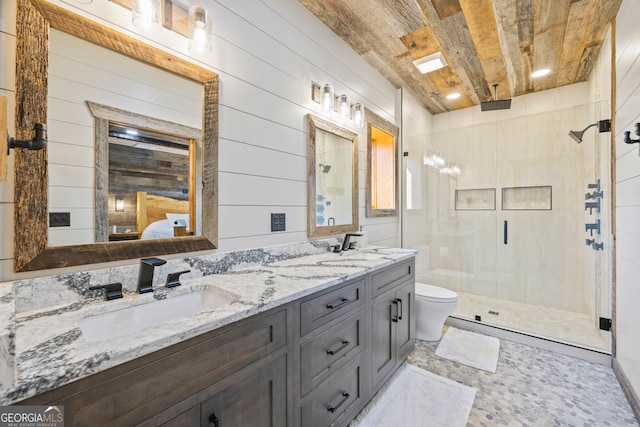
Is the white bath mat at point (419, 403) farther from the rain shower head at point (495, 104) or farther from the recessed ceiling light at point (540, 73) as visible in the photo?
the rain shower head at point (495, 104)

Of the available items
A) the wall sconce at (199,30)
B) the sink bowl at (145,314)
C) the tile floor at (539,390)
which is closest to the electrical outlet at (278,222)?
the sink bowl at (145,314)

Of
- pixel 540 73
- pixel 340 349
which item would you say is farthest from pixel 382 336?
pixel 540 73

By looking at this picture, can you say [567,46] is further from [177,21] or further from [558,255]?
[177,21]

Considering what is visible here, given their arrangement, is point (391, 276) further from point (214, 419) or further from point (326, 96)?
point (326, 96)

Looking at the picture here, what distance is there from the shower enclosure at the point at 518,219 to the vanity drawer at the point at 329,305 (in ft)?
6.36

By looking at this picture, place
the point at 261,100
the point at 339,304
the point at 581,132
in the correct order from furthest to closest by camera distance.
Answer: the point at 581,132, the point at 261,100, the point at 339,304

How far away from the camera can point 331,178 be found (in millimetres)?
2131

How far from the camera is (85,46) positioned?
1023 mm

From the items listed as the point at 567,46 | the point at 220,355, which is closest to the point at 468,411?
the point at 220,355

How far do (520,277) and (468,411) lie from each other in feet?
7.00

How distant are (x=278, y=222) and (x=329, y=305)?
25.6 inches

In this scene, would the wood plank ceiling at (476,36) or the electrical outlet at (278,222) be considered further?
the wood plank ceiling at (476,36)

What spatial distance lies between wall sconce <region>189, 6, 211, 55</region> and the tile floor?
223 cm

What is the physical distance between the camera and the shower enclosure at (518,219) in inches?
99.7
